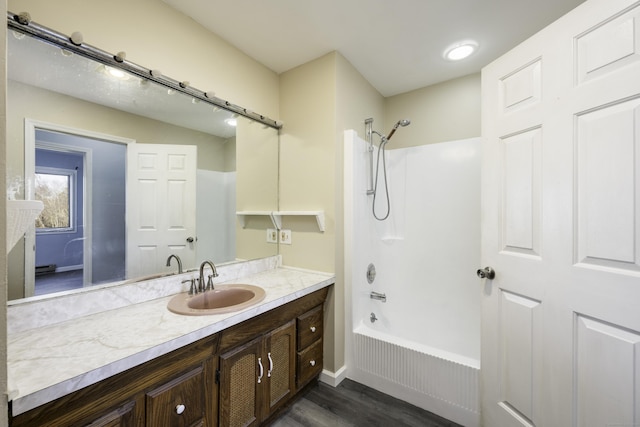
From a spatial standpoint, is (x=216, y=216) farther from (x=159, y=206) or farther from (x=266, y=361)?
(x=266, y=361)

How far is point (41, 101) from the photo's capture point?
111cm

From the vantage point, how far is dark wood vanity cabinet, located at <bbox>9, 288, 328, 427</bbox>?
81 cm

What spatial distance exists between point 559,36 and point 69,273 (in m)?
2.46

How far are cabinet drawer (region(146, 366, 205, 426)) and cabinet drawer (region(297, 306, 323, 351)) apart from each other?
68 cm

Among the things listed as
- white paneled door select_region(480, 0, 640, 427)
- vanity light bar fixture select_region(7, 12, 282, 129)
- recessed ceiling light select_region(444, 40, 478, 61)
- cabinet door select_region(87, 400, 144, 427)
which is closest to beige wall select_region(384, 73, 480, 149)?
recessed ceiling light select_region(444, 40, 478, 61)

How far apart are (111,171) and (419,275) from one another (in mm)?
2403

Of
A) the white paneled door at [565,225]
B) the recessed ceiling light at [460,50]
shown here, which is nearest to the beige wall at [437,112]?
the recessed ceiling light at [460,50]

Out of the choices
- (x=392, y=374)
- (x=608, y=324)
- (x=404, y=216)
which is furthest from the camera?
(x=404, y=216)

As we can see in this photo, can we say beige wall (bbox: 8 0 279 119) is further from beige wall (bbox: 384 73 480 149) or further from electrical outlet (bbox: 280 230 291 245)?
beige wall (bbox: 384 73 480 149)

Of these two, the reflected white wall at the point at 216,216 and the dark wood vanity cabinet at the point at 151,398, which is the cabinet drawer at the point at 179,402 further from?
the reflected white wall at the point at 216,216

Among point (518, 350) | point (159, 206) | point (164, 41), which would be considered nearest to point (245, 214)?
point (159, 206)

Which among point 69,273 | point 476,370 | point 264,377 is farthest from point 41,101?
point 476,370

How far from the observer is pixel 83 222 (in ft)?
4.04

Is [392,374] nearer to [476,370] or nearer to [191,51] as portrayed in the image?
[476,370]
